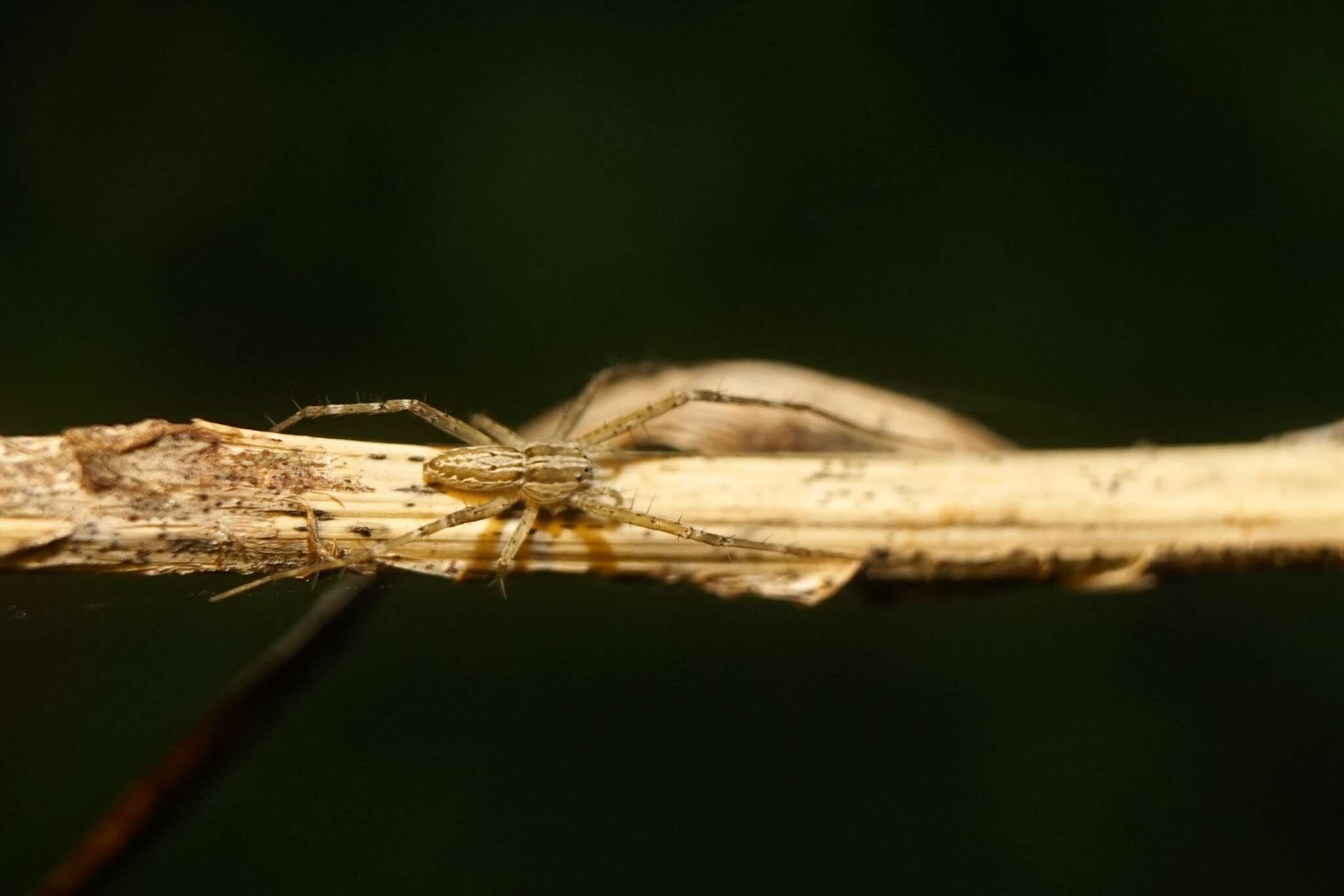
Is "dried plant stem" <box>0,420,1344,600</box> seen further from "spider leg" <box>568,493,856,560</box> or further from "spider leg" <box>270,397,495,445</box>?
"spider leg" <box>270,397,495,445</box>

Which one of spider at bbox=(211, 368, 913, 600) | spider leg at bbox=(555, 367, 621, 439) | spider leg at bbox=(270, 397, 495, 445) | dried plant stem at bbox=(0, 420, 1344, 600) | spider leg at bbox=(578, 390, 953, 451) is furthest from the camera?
spider leg at bbox=(555, 367, 621, 439)

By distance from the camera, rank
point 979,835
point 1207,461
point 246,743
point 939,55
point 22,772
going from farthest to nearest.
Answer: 1. point 939,55
2. point 979,835
3. point 22,772
4. point 1207,461
5. point 246,743

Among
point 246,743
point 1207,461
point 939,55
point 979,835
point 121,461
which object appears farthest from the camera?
point 939,55

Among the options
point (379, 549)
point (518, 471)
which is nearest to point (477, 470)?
point (518, 471)

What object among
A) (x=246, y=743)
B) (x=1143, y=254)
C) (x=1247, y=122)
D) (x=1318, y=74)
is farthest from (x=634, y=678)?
(x=1318, y=74)

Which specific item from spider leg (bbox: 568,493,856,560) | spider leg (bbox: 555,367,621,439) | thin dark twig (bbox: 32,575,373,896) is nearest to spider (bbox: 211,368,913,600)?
spider leg (bbox: 568,493,856,560)

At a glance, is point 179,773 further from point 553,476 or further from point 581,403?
point 581,403

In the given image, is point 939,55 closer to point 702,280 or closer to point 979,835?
point 702,280

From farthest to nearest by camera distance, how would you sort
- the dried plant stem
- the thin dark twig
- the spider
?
1. the spider
2. the thin dark twig
3. the dried plant stem
